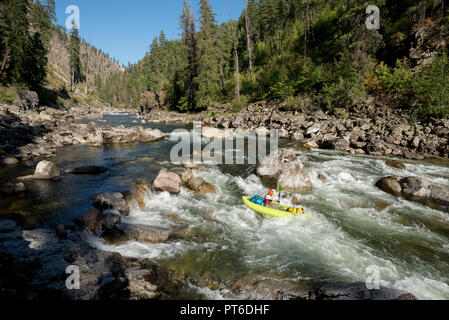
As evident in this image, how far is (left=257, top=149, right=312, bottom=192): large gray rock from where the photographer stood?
11398 mm

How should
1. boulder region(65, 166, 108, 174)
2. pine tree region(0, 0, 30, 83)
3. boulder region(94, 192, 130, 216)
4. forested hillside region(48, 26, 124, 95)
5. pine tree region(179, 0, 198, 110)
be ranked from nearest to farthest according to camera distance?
1. boulder region(94, 192, 130, 216)
2. boulder region(65, 166, 108, 174)
3. pine tree region(0, 0, 30, 83)
4. pine tree region(179, 0, 198, 110)
5. forested hillside region(48, 26, 124, 95)

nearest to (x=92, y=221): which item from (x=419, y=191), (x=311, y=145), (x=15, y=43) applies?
→ (x=419, y=191)

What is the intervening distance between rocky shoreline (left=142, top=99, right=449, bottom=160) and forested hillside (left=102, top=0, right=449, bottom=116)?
5.58 feet

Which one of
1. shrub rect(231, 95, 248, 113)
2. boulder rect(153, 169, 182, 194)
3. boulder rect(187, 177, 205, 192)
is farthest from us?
shrub rect(231, 95, 248, 113)

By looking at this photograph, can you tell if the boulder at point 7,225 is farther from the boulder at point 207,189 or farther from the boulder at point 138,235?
the boulder at point 207,189

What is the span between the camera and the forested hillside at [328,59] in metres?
22.7

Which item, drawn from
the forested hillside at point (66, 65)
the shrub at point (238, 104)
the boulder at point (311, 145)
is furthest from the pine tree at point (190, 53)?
the forested hillside at point (66, 65)

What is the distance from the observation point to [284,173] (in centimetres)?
1163

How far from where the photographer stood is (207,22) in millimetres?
40688

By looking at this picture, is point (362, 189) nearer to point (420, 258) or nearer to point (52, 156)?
point (420, 258)

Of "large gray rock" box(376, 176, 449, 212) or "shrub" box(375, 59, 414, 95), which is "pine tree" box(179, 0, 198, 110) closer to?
"shrub" box(375, 59, 414, 95)

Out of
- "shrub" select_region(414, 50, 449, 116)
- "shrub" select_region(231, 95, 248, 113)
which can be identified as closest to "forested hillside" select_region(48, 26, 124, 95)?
"shrub" select_region(231, 95, 248, 113)

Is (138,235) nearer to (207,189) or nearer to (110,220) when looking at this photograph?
(110,220)

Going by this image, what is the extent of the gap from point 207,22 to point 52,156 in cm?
3677
